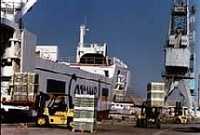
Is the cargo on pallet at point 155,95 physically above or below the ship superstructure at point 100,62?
below

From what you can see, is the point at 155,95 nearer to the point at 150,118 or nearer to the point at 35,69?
the point at 150,118

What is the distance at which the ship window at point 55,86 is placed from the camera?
171 feet

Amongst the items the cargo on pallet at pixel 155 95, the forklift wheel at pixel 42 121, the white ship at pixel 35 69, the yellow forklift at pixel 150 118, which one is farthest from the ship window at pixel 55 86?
the forklift wheel at pixel 42 121

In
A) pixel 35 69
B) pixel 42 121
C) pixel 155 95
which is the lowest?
pixel 42 121

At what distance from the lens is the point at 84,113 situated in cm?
2967

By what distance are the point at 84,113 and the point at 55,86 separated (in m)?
25.0

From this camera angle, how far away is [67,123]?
3238 centimetres

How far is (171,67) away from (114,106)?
655 inches

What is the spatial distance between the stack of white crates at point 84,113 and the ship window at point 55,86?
22138 millimetres

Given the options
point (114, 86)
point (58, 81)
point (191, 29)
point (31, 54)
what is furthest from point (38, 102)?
point (191, 29)

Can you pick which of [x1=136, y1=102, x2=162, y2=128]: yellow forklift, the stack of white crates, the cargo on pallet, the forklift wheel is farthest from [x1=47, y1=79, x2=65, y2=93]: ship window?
the stack of white crates

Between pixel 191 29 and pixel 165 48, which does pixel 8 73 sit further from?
pixel 191 29

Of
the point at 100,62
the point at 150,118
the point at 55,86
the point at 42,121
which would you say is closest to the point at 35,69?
the point at 55,86

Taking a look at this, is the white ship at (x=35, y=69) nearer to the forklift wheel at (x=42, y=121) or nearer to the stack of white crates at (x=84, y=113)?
the forklift wheel at (x=42, y=121)
